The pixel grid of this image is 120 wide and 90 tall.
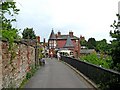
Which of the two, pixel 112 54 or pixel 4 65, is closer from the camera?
pixel 4 65

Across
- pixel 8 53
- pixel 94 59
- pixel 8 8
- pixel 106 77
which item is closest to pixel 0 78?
pixel 8 53

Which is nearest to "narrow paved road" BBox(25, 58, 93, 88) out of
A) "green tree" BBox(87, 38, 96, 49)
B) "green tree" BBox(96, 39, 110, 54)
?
"green tree" BBox(96, 39, 110, 54)

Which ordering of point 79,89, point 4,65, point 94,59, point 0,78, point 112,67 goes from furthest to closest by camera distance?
1. point 94,59
2. point 79,89
3. point 112,67
4. point 4,65
5. point 0,78

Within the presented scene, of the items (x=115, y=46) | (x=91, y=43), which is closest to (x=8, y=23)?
(x=115, y=46)

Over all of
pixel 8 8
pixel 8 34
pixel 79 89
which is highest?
pixel 8 8

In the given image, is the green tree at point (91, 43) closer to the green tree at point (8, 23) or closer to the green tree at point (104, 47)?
the green tree at point (104, 47)

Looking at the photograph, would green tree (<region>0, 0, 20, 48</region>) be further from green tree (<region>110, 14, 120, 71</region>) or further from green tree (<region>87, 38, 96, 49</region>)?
green tree (<region>87, 38, 96, 49</region>)

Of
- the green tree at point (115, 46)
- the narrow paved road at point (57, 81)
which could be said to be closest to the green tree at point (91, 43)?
the narrow paved road at point (57, 81)

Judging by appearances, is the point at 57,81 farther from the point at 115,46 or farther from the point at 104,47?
the point at 115,46

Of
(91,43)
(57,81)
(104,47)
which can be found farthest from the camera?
(91,43)

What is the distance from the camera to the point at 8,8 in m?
12.3

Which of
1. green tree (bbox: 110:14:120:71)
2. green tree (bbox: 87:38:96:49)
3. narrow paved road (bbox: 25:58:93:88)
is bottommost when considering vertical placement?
narrow paved road (bbox: 25:58:93:88)

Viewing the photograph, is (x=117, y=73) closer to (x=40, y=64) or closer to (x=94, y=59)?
(x=94, y=59)

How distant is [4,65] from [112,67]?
14.6ft
